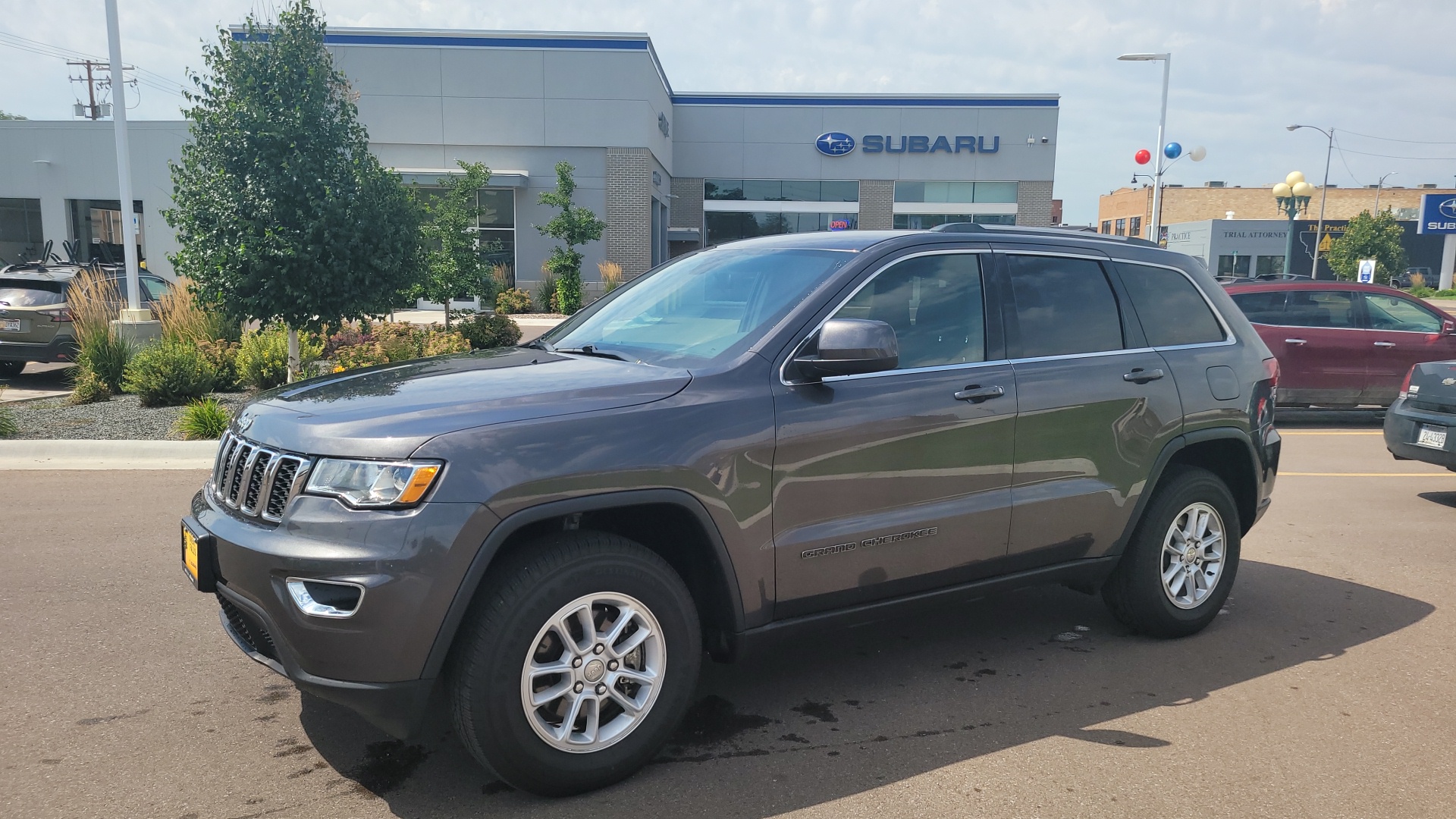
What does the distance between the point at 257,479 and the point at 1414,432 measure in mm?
8696

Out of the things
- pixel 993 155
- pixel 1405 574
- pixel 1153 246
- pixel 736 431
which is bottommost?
pixel 1405 574


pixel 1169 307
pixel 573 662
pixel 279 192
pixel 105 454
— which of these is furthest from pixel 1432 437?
pixel 105 454

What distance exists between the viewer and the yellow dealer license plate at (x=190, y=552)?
3381 mm

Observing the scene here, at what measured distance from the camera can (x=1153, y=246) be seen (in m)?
5.11

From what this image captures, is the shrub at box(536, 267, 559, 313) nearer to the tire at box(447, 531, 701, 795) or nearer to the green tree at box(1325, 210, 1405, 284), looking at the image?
the tire at box(447, 531, 701, 795)

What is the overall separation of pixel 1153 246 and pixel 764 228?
124 ft

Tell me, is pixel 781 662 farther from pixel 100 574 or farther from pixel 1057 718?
pixel 100 574

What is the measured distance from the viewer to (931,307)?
13.6ft

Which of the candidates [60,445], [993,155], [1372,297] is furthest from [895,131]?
[60,445]

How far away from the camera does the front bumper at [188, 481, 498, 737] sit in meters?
2.88

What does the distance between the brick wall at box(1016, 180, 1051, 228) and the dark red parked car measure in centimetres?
2988

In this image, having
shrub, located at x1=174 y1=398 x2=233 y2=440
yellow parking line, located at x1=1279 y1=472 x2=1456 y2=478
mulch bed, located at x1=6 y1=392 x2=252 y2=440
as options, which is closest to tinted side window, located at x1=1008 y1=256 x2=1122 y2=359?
yellow parking line, located at x1=1279 y1=472 x2=1456 y2=478

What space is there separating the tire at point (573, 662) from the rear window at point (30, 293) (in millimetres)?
13071

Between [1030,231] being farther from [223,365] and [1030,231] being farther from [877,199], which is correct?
[877,199]
